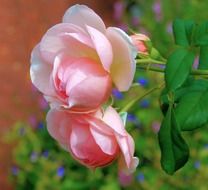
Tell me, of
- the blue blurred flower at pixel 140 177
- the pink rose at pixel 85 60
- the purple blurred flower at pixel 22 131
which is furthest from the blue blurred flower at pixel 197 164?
the pink rose at pixel 85 60

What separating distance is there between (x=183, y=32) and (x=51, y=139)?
177 centimetres

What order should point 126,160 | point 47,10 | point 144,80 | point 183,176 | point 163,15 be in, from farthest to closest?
point 47,10
point 163,15
point 144,80
point 183,176
point 126,160

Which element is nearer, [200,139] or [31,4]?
[200,139]

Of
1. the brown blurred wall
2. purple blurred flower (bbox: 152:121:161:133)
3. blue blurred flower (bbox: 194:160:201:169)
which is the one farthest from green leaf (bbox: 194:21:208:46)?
the brown blurred wall

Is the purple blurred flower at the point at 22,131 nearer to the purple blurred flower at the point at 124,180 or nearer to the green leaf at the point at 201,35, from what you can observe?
the purple blurred flower at the point at 124,180

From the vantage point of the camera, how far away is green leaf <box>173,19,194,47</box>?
92 centimetres

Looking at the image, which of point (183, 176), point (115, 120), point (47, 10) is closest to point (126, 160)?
point (115, 120)

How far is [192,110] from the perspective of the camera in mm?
862

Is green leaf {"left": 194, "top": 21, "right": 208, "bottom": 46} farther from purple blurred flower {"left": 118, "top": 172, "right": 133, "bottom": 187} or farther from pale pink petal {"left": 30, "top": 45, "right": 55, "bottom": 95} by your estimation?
purple blurred flower {"left": 118, "top": 172, "right": 133, "bottom": 187}

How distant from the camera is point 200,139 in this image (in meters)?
2.43

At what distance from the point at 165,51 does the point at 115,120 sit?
7.87ft

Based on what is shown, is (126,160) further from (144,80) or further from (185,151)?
(144,80)

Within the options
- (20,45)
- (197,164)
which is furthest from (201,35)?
(20,45)

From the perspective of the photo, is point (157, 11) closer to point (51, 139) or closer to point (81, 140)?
point (51, 139)
